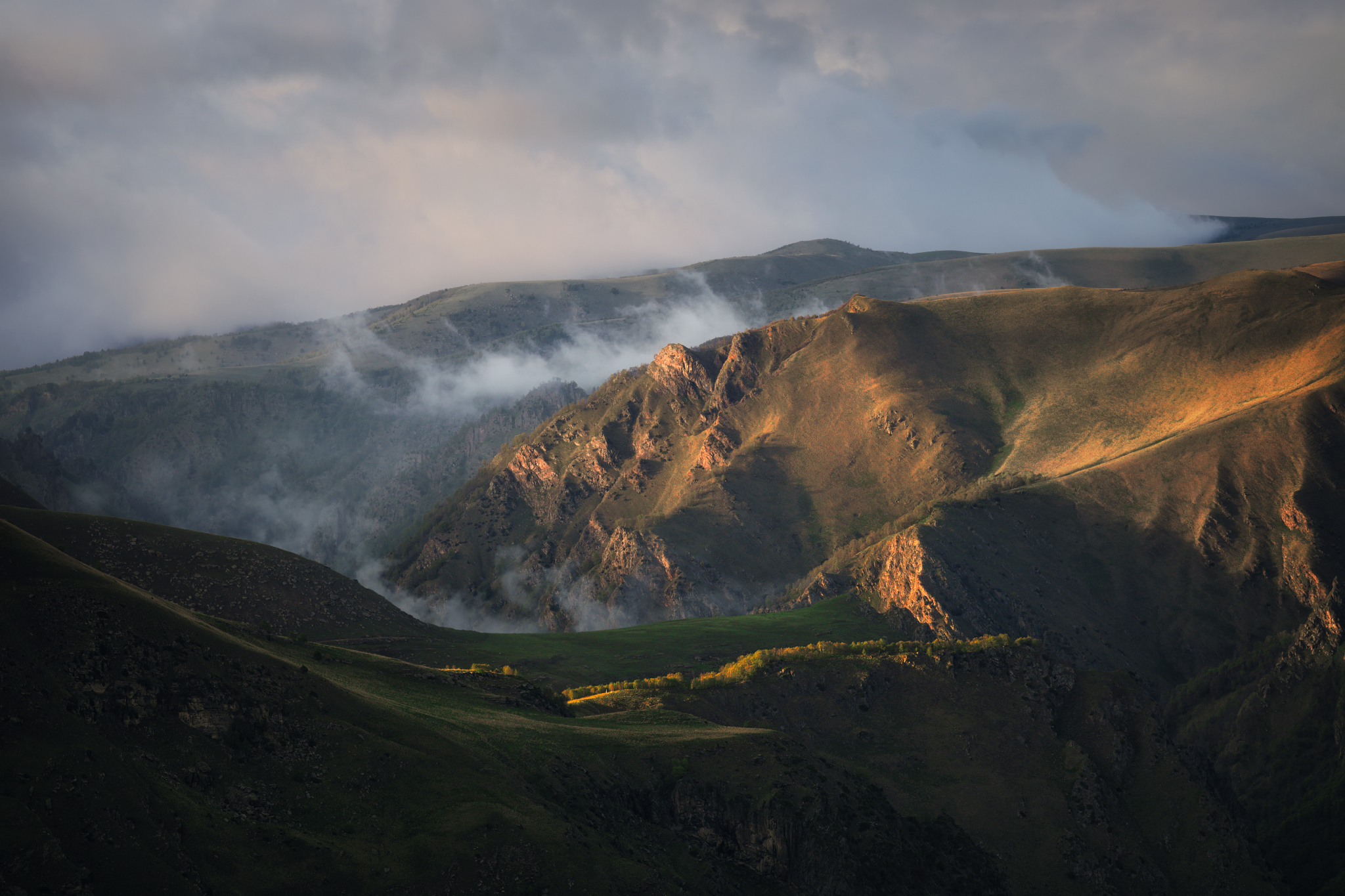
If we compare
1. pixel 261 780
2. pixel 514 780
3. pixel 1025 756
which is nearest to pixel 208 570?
pixel 514 780

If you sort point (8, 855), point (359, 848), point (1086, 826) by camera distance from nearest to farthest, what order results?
point (8, 855), point (359, 848), point (1086, 826)

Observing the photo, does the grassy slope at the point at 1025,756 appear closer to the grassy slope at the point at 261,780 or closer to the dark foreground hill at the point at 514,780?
the dark foreground hill at the point at 514,780

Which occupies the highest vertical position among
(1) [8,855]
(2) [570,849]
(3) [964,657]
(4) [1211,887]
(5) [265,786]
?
(1) [8,855]

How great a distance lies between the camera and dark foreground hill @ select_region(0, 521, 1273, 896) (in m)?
66.1

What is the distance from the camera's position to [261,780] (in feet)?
257

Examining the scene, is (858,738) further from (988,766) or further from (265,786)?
(265,786)

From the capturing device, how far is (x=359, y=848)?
76.0 m

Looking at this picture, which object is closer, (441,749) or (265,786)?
(265,786)

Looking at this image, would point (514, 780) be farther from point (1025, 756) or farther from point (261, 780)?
point (1025, 756)

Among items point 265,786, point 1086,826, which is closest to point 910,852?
point 1086,826

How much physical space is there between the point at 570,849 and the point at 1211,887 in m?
126

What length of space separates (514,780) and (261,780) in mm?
25780

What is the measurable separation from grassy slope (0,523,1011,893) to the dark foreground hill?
22cm

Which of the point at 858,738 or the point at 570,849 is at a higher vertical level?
the point at 570,849
